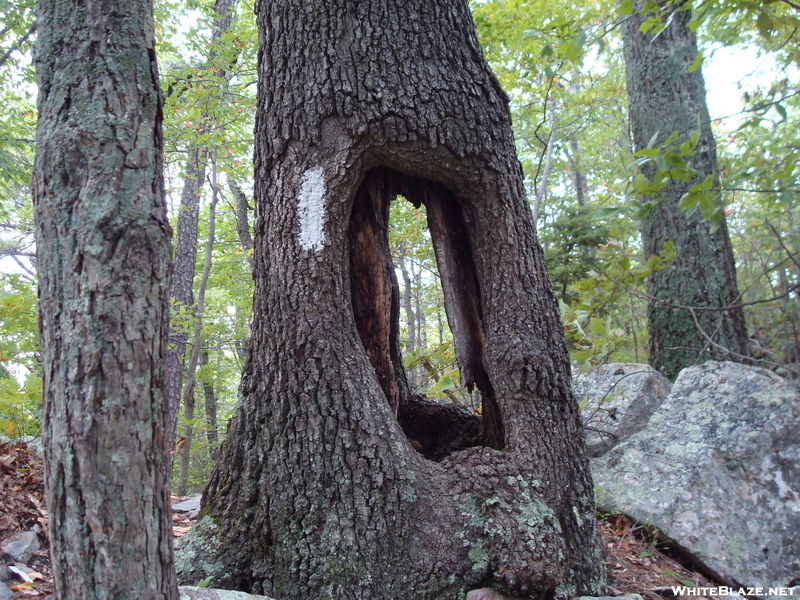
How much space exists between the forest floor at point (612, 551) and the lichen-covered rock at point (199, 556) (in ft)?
2.17

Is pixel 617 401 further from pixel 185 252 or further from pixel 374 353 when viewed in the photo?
pixel 185 252

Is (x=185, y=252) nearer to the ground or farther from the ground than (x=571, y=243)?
farther from the ground

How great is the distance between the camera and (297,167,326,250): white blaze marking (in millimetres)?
2672

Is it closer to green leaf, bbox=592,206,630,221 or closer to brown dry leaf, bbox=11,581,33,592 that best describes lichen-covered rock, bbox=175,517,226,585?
brown dry leaf, bbox=11,581,33,592

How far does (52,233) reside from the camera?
5.24 feet

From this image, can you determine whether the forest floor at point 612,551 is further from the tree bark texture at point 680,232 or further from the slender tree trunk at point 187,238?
the slender tree trunk at point 187,238

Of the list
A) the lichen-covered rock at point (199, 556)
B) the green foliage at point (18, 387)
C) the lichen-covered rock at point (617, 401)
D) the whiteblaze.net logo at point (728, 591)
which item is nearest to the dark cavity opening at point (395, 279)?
the lichen-covered rock at point (199, 556)

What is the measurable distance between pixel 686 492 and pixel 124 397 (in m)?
3.51

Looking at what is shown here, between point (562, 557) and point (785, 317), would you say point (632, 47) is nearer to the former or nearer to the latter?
point (785, 317)

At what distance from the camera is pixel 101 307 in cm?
153

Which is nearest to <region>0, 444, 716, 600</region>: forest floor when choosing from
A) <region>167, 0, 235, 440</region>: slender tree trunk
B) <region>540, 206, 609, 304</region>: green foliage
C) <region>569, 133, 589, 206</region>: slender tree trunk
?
<region>540, 206, 609, 304</region>: green foliage

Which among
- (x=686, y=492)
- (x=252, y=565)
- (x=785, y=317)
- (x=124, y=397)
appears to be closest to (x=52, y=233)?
(x=124, y=397)

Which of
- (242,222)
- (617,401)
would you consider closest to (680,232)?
(617,401)

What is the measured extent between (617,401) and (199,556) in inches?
141
